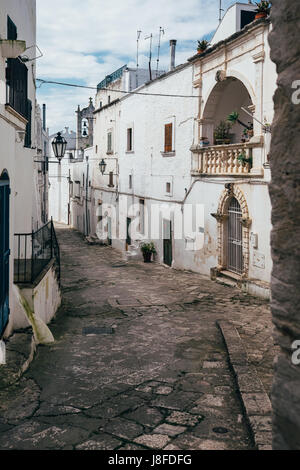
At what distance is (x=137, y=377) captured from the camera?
21.4 feet

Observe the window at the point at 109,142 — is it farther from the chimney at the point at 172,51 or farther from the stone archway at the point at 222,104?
the stone archway at the point at 222,104

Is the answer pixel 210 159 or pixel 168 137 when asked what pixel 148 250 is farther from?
pixel 210 159

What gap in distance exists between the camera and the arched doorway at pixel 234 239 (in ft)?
46.4

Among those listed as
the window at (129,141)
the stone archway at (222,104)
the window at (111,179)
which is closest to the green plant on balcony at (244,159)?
the stone archway at (222,104)

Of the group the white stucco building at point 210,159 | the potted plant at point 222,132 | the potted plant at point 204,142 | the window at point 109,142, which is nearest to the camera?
the white stucco building at point 210,159

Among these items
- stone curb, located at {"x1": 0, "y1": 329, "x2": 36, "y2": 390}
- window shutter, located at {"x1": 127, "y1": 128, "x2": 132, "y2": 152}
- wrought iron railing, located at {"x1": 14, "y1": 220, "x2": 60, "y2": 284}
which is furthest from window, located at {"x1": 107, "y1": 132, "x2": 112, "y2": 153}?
stone curb, located at {"x1": 0, "y1": 329, "x2": 36, "y2": 390}

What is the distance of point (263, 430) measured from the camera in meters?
4.59

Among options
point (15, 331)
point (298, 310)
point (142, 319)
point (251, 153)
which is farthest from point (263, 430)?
point (251, 153)

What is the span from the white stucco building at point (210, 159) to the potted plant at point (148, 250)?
0.36 meters

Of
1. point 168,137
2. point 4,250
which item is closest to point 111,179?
point 168,137

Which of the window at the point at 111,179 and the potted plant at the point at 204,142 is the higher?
the potted plant at the point at 204,142

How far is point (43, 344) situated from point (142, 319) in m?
2.73

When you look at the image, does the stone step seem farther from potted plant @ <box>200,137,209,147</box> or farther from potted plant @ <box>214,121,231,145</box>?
potted plant @ <box>200,137,209,147</box>
